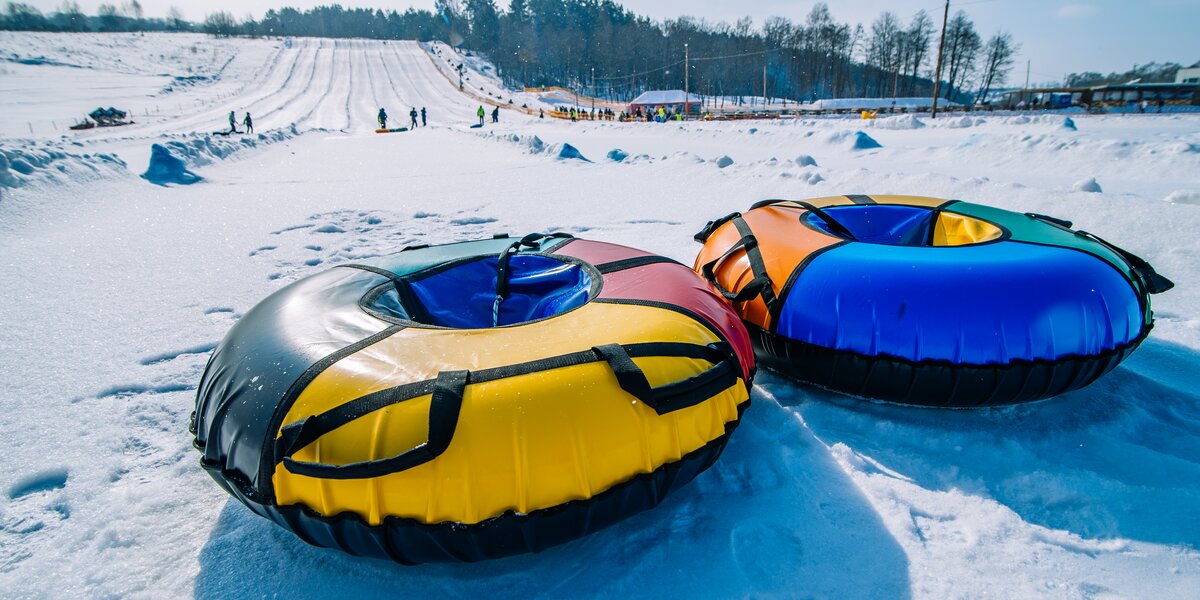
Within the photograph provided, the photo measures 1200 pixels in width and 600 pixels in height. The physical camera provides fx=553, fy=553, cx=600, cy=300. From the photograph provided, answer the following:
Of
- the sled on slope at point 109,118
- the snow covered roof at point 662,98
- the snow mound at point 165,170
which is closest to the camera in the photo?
the snow mound at point 165,170

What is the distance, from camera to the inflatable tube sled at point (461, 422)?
4.50 feet

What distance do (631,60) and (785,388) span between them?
6809 cm

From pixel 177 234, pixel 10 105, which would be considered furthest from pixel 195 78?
pixel 177 234

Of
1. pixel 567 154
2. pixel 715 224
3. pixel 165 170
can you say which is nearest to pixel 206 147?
pixel 165 170

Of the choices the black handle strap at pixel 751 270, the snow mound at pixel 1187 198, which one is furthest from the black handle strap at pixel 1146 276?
the snow mound at pixel 1187 198

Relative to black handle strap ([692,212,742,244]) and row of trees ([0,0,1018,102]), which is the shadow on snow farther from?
row of trees ([0,0,1018,102])

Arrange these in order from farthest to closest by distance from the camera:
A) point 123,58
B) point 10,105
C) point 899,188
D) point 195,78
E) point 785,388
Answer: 1. point 123,58
2. point 195,78
3. point 10,105
4. point 899,188
5. point 785,388

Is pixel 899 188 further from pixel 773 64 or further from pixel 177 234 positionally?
pixel 773 64

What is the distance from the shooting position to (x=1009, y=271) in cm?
216

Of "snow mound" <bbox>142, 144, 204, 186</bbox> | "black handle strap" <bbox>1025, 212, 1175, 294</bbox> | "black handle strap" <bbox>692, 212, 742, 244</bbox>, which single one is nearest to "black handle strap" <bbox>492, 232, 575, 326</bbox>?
"black handle strap" <bbox>692, 212, 742, 244</bbox>

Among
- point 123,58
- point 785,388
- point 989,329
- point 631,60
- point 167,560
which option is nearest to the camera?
point 167,560

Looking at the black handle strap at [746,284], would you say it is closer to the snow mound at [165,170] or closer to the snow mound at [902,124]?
the snow mound at [165,170]

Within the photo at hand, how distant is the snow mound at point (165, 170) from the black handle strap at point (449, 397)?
32.3ft

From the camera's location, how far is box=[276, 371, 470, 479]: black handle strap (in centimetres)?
132
